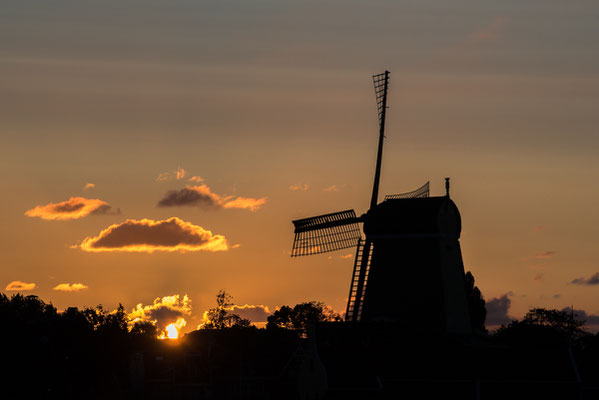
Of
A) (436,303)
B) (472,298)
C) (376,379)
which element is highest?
(472,298)

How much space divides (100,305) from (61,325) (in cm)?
4112

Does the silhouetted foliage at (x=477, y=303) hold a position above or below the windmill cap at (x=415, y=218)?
above

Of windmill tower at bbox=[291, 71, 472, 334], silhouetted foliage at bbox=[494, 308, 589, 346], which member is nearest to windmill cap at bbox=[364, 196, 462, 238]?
windmill tower at bbox=[291, 71, 472, 334]

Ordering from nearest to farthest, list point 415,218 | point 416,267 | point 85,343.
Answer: point 416,267, point 415,218, point 85,343

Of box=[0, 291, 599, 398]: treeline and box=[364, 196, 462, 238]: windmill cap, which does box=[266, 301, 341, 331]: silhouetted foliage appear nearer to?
box=[0, 291, 599, 398]: treeline

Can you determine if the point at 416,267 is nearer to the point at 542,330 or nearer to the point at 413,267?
the point at 413,267

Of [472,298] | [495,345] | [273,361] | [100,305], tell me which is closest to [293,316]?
[100,305]

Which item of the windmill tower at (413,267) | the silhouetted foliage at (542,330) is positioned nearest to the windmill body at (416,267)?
the windmill tower at (413,267)

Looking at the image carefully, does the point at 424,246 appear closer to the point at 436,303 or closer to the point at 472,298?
the point at 436,303

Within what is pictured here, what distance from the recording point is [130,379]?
128 m

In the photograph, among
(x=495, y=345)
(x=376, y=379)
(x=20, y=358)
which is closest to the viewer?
(x=376, y=379)

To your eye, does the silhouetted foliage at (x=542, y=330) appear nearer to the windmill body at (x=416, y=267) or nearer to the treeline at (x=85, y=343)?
the treeline at (x=85, y=343)

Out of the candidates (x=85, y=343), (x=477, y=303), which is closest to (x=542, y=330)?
(x=477, y=303)

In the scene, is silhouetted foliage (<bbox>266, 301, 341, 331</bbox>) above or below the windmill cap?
above
